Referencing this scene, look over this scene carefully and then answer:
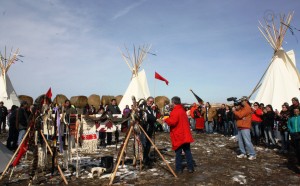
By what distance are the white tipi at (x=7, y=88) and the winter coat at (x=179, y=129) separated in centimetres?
1809

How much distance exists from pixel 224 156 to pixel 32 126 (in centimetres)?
604

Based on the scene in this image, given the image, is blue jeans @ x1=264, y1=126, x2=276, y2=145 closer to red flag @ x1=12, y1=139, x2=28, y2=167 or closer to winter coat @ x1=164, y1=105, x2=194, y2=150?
winter coat @ x1=164, y1=105, x2=194, y2=150

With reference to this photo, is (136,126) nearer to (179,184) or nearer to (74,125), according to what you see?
(74,125)

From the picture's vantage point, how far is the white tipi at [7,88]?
20.9 m

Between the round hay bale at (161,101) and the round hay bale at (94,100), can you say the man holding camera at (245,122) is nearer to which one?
the round hay bale at (161,101)

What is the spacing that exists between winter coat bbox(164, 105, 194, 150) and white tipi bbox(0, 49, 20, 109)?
18088 millimetres

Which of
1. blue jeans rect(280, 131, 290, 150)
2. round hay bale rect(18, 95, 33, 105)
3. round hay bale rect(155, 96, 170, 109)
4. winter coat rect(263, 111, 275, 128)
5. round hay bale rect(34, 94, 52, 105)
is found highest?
round hay bale rect(18, 95, 33, 105)

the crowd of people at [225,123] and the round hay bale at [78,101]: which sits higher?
the round hay bale at [78,101]

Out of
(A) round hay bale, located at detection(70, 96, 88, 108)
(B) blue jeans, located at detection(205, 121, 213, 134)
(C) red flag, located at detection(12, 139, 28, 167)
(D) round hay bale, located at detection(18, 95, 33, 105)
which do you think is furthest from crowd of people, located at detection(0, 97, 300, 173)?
(A) round hay bale, located at detection(70, 96, 88, 108)

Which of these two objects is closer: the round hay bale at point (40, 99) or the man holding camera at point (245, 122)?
the round hay bale at point (40, 99)

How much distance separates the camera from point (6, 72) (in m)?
21.9

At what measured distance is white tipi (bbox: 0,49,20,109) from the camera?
20.9 meters

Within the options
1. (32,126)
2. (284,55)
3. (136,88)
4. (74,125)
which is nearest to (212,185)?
(74,125)

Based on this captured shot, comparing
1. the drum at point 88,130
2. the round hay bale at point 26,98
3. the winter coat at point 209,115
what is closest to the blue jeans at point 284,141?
the drum at point 88,130
